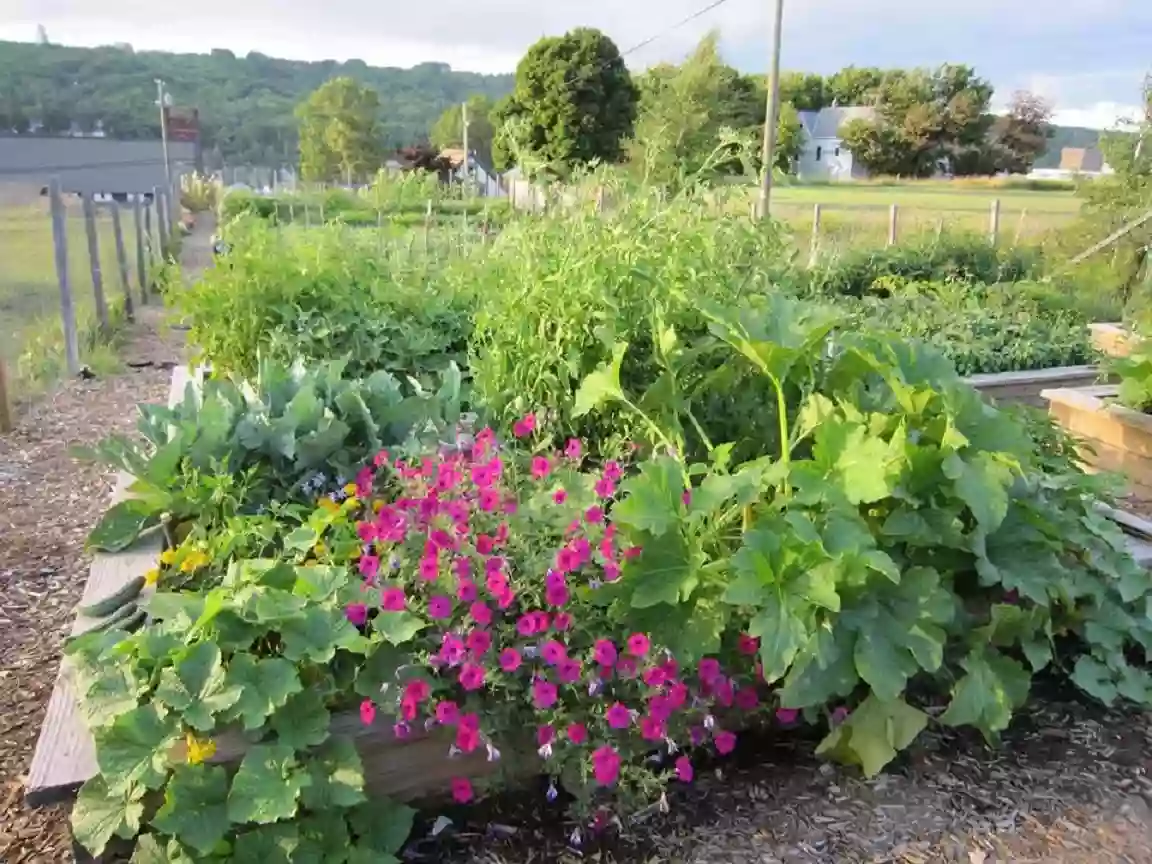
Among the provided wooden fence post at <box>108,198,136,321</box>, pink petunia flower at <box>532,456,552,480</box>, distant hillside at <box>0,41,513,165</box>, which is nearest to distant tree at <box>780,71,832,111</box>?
distant hillside at <box>0,41,513,165</box>

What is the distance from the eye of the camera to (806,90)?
60.3 meters

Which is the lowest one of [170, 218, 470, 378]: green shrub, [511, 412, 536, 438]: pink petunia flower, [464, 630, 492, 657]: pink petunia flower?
[464, 630, 492, 657]: pink petunia flower

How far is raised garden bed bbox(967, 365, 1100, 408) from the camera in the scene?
5184mm

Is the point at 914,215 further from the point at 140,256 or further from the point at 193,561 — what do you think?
the point at 193,561

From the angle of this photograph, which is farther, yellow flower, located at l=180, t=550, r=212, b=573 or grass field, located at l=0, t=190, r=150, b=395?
grass field, located at l=0, t=190, r=150, b=395

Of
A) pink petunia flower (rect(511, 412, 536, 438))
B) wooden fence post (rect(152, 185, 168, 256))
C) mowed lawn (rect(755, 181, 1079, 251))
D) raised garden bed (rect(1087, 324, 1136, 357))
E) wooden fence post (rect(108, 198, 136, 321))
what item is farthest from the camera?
mowed lawn (rect(755, 181, 1079, 251))

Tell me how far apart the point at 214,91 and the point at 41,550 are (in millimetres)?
41783

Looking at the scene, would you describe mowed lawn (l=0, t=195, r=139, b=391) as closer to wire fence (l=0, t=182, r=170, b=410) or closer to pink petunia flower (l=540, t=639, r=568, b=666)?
wire fence (l=0, t=182, r=170, b=410)

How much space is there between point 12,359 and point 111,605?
14.4 feet

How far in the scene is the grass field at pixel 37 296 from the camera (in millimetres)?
5727

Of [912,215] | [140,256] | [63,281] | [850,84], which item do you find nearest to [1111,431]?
[63,281]

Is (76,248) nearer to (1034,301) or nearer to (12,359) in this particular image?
(12,359)

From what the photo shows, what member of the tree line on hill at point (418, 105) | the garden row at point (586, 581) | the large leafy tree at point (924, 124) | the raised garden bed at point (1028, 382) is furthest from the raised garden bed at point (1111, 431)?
the large leafy tree at point (924, 124)

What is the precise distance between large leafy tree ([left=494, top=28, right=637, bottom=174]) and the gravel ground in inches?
896
